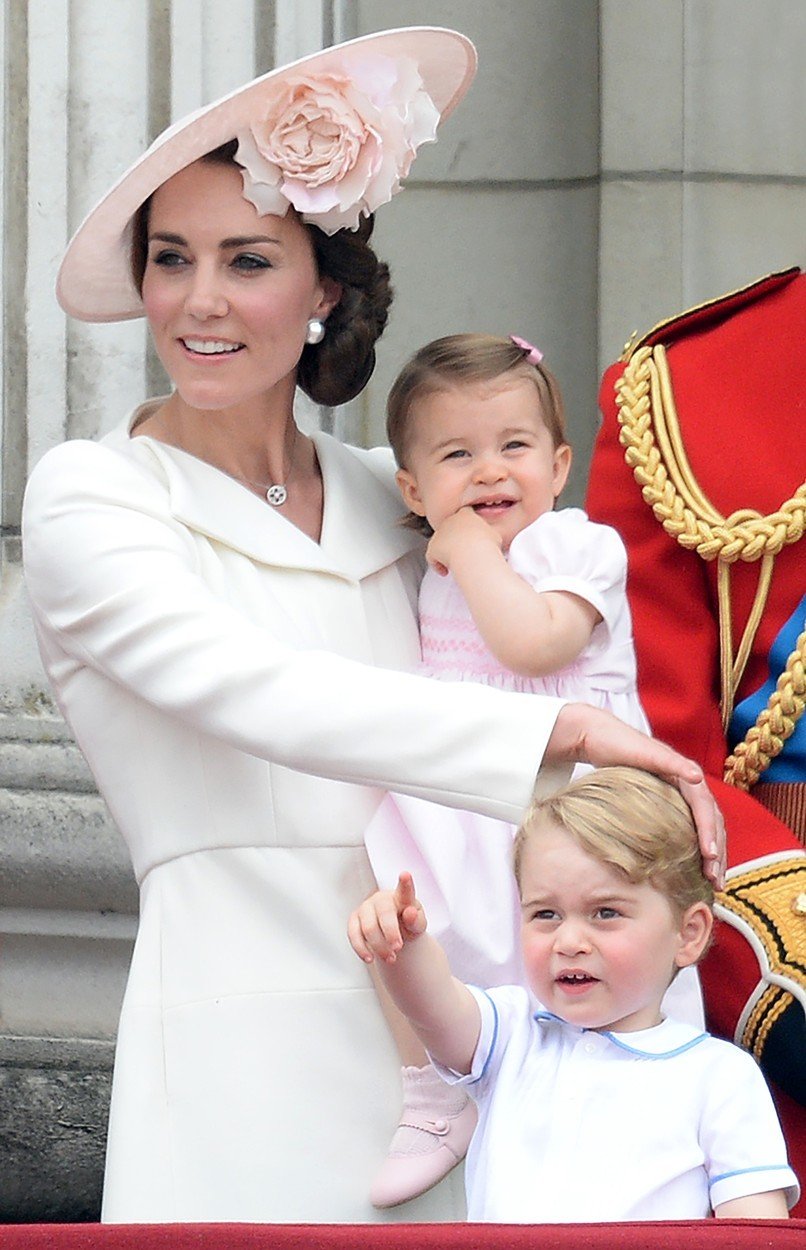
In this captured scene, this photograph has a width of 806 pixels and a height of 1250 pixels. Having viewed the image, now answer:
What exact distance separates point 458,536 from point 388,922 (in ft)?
1.56

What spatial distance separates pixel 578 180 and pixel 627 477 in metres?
1.30

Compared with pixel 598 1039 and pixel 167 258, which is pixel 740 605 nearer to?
pixel 598 1039

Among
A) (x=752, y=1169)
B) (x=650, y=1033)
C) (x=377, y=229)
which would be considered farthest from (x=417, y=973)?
(x=377, y=229)

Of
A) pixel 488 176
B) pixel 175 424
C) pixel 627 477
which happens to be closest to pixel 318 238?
pixel 175 424

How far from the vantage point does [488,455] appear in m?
2.18

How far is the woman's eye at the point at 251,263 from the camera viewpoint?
2.13 meters

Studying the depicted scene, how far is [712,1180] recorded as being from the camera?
1724 millimetres

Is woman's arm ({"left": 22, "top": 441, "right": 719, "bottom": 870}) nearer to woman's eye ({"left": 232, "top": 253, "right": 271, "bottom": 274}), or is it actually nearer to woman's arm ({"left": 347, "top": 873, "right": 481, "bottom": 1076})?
woman's arm ({"left": 347, "top": 873, "right": 481, "bottom": 1076})

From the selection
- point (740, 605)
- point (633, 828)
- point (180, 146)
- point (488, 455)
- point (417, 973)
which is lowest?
point (417, 973)

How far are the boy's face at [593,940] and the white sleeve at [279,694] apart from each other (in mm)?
113

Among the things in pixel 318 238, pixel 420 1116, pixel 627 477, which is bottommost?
pixel 420 1116

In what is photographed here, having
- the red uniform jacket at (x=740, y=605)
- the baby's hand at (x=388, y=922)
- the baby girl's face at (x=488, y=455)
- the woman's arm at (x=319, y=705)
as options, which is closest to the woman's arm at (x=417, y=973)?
the baby's hand at (x=388, y=922)

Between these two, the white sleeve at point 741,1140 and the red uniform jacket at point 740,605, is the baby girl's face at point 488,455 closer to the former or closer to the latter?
the red uniform jacket at point 740,605

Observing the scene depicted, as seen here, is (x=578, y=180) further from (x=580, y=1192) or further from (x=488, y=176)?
(x=580, y=1192)
